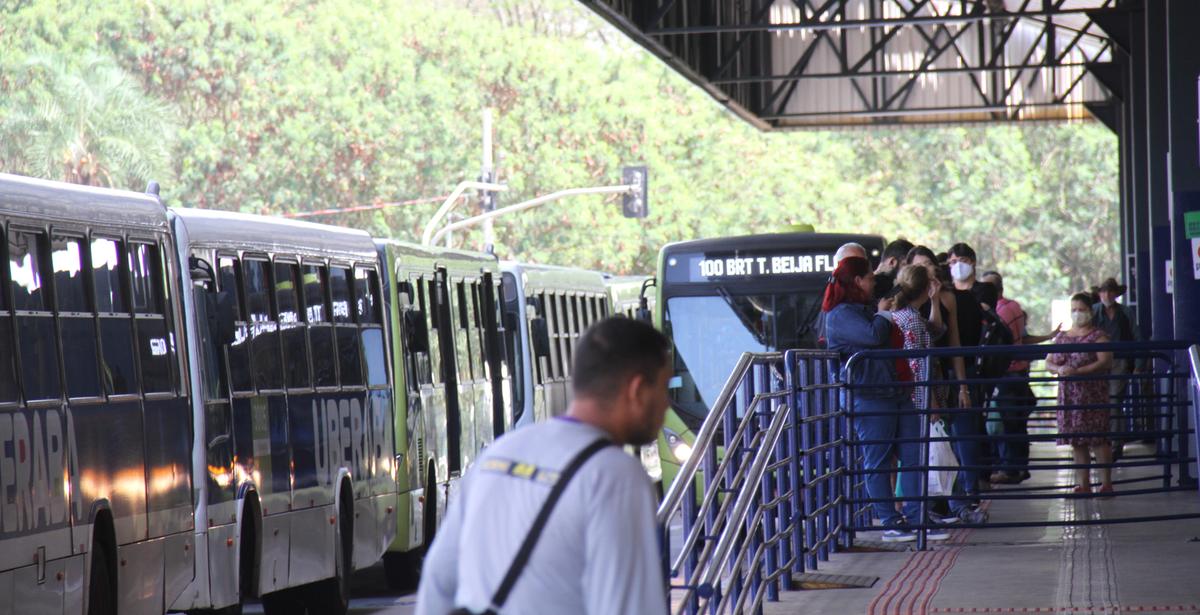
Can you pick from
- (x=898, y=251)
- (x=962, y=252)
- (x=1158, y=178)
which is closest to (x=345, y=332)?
(x=898, y=251)

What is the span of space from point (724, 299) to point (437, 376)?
3490 millimetres

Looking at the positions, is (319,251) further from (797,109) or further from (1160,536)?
(797,109)

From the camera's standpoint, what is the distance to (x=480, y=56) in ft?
195

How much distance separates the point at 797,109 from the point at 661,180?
2190 cm

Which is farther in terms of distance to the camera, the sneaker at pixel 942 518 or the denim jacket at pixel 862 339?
the sneaker at pixel 942 518

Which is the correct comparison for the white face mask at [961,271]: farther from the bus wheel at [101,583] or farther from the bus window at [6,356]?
the bus window at [6,356]

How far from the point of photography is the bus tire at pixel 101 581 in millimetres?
10102

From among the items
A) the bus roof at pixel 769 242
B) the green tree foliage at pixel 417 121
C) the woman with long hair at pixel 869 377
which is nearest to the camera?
the woman with long hair at pixel 869 377

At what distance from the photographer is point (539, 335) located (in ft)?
79.4

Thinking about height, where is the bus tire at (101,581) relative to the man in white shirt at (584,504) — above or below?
below

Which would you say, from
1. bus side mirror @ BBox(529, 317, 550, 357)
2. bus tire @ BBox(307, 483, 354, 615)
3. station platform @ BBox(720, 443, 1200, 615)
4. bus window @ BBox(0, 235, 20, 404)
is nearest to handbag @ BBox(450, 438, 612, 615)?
bus window @ BBox(0, 235, 20, 404)

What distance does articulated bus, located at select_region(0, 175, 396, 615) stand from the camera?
948 centimetres

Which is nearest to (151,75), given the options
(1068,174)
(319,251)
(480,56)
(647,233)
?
(480,56)

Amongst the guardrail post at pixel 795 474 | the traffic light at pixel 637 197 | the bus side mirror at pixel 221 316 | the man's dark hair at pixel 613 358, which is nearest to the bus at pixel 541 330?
the bus side mirror at pixel 221 316
